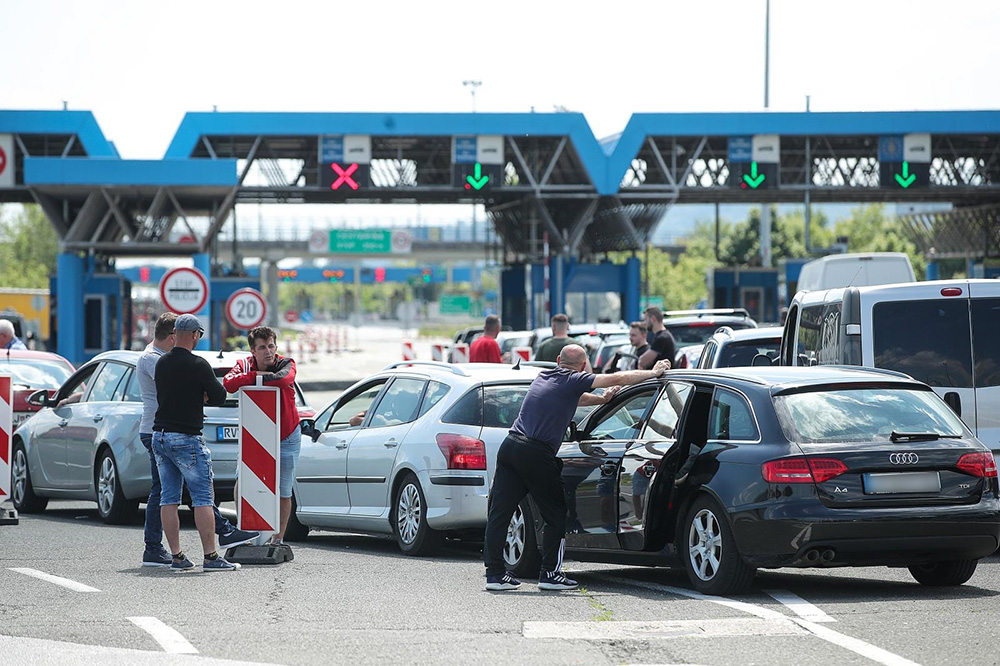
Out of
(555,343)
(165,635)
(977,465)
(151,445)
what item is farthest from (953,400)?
(555,343)

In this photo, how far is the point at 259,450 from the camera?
10.9m

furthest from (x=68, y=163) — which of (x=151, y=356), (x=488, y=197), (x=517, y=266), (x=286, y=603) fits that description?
(x=286, y=603)

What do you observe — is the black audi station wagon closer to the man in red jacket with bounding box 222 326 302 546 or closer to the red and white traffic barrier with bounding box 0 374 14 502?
the man in red jacket with bounding box 222 326 302 546

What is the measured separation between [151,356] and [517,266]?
39.3 metres

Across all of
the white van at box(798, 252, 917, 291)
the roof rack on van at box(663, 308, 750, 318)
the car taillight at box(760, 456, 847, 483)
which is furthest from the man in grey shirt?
the white van at box(798, 252, 917, 291)

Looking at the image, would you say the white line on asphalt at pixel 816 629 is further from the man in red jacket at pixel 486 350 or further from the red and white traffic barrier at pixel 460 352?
the red and white traffic barrier at pixel 460 352

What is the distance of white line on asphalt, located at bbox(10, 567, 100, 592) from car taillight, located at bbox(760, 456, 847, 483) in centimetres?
409

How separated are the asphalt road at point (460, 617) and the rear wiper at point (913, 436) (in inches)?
35.8

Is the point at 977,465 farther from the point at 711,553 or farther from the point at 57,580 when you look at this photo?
the point at 57,580

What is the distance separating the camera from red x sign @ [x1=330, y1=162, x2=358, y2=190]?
4150cm

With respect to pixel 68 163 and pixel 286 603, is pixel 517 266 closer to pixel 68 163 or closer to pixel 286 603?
pixel 68 163

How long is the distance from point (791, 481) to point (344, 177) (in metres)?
33.6

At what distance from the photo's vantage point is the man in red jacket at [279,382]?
36.2 ft

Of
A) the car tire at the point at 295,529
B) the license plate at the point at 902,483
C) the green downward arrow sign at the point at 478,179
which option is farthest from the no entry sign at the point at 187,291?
the green downward arrow sign at the point at 478,179
